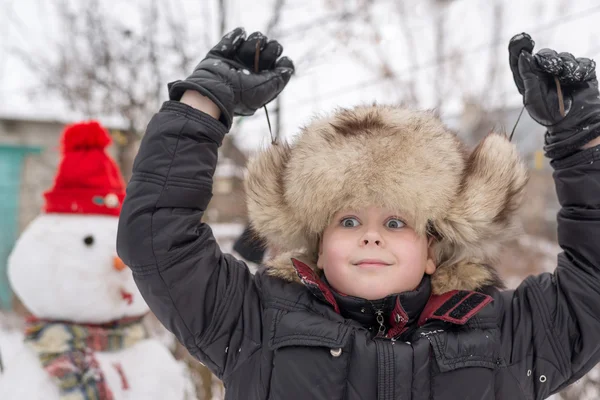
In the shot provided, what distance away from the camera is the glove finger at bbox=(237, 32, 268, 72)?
1.64m

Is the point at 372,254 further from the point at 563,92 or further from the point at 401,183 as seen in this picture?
the point at 563,92

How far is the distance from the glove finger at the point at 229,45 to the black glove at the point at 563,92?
0.85 meters

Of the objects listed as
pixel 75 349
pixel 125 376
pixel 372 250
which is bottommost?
pixel 125 376

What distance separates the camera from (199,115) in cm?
149

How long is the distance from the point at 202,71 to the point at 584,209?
1259mm

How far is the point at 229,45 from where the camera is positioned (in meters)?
1.63

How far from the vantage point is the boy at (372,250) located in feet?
4.74

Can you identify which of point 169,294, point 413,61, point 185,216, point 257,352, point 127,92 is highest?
point 413,61

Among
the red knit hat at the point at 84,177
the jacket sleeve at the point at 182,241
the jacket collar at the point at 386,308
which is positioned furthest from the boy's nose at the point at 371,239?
the red knit hat at the point at 84,177

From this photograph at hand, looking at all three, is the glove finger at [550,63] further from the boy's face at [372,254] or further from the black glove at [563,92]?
the boy's face at [372,254]

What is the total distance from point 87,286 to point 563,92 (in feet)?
7.01

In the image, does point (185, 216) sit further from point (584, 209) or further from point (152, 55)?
point (152, 55)

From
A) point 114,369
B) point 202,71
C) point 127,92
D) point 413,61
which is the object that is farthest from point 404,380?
point 413,61

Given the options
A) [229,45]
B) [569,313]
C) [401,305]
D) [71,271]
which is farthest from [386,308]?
[71,271]
